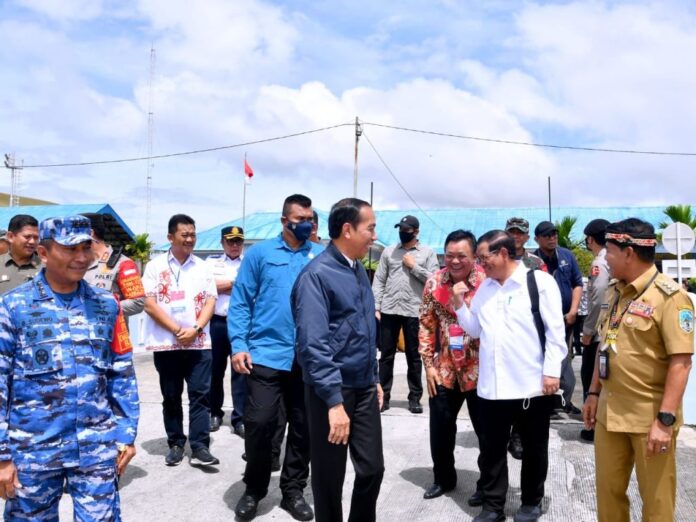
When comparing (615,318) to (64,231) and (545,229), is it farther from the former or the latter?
(545,229)

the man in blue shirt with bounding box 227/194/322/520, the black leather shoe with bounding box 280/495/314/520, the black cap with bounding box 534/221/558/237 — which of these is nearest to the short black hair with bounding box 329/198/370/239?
the man in blue shirt with bounding box 227/194/322/520

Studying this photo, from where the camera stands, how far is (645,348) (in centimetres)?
301

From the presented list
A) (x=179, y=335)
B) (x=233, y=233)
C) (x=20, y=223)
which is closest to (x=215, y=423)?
(x=179, y=335)

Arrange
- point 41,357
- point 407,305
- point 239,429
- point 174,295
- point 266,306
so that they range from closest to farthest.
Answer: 1. point 41,357
2. point 266,306
3. point 174,295
4. point 239,429
5. point 407,305

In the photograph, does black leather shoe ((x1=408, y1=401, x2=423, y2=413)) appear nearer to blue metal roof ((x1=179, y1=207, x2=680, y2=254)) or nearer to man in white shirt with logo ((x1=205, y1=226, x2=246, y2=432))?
man in white shirt with logo ((x1=205, y1=226, x2=246, y2=432))

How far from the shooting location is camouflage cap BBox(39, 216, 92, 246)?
2580mm

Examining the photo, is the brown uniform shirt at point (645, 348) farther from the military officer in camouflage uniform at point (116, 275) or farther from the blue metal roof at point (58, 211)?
the blue metal roof at point (58, 211)

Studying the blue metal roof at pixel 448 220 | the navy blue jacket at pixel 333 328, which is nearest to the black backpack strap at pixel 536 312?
the navy blue jacket at pixel 333 328

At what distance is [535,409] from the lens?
390 cm

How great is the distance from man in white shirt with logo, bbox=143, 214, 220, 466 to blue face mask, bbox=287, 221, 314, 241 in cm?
122

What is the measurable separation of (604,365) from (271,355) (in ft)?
6.66

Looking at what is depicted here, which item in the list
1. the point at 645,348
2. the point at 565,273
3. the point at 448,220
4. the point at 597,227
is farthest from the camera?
the point at 448,220

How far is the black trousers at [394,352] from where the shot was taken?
6824 millimetres

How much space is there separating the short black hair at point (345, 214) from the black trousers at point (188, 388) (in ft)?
7.54
